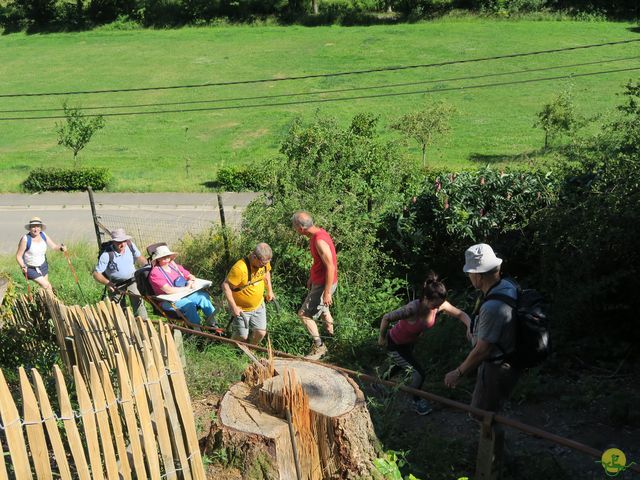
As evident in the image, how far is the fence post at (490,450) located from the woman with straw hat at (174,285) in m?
4.00

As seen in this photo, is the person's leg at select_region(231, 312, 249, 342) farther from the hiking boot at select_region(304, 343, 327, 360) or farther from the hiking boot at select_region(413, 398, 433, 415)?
the hiking boot at select_region(413, 398, 433, 415)

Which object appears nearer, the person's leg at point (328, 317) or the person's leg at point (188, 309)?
the person's leg at point (188, 309)

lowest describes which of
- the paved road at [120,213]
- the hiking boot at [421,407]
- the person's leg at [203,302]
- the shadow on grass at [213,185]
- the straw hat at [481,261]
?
the shadow on grass at [213,185]

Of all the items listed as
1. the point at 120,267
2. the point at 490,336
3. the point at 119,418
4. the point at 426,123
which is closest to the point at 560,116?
the point at 426,123

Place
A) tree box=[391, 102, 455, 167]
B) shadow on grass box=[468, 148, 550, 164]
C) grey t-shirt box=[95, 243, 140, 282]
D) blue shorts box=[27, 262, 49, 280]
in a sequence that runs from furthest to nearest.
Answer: shadow on grass box=[468, 148, 550, 164]
tree box=[391, 102, 455, 167]
blue shorts box=[27, 262, 49, 280]
grey t-shirt box=[95, 243, 140, 282]

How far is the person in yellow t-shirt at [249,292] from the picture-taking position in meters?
7.27

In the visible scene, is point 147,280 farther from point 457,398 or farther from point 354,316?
point 457,398

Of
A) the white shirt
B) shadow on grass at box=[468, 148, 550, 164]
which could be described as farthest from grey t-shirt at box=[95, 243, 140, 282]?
shadow on grass at box=[468, 148, 550, 164]

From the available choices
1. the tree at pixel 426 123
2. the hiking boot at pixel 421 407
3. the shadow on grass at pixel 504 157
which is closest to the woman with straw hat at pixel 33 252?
the hiking boot at pixel 421 407

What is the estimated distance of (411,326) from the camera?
614 cm

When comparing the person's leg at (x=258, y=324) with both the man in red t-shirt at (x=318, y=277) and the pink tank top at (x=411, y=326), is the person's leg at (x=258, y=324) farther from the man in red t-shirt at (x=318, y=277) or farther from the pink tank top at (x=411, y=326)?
the pink tank top at (x=411, y=326)

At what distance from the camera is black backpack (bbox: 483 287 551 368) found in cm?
498

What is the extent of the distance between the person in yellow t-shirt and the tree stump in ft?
6.84

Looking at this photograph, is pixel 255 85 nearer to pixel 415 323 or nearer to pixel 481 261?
pixel 415 323
